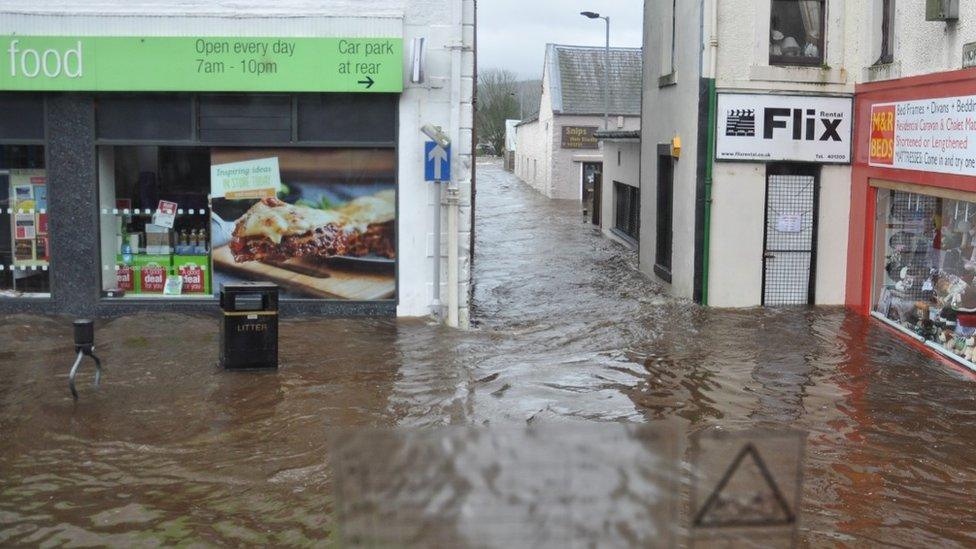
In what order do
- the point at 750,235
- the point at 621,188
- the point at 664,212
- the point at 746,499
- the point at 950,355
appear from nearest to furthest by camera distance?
the point at 746,499 < the point at 950,355 < the point at 750,235 < the point at 664,212 < the point at 621,188

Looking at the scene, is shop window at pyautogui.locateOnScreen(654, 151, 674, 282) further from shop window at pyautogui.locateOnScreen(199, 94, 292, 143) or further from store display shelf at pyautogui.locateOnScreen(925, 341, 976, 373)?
shop window at pyautogui.locateOnScreen(199, 94, 292, 143)

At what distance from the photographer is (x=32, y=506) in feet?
22.3

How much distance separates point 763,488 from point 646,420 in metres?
5.98

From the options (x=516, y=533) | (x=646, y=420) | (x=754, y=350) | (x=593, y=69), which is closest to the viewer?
(x=516, y=533)

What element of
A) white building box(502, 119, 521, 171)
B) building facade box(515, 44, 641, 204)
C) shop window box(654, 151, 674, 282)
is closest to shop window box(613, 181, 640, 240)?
shop window box(654, 151, 674, 282)

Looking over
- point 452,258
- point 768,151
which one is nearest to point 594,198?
point 768,151

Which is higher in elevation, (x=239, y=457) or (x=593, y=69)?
(x=593, y=69)

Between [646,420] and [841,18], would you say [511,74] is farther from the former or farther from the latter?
[646,420]

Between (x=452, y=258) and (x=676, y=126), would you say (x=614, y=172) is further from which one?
(x=452, y=258)

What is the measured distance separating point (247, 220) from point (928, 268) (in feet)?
28.1

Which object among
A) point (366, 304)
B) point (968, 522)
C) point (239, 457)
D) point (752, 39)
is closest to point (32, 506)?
point (239, 457)

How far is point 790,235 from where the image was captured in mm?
15445

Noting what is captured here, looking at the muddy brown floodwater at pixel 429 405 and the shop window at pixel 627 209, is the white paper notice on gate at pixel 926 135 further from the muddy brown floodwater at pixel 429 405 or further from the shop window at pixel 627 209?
the shop window at pixel 627 209

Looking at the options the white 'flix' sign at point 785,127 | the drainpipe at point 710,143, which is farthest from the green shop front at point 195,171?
the white 'flix' sign at point 785,127
